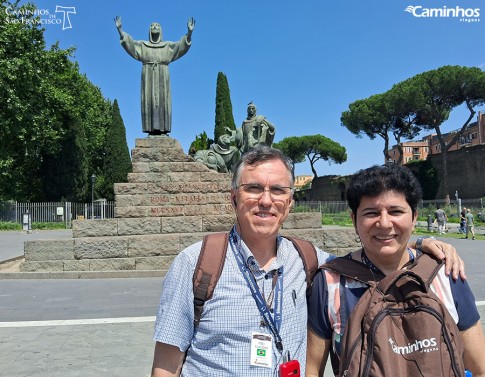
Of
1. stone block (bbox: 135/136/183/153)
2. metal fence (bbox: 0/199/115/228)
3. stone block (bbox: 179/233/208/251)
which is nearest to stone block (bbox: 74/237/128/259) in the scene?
stone block (bbox: 179/233/208/251)

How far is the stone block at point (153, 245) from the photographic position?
28.2 ft

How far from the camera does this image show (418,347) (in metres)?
1.31

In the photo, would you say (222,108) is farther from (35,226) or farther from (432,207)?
(432,207)

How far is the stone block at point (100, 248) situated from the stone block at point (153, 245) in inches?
6.1

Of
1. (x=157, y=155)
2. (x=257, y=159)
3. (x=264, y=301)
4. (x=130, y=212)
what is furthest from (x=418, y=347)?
(x=157, y=155)

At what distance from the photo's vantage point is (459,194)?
38281 millimetres

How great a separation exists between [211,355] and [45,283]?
714 centimetres

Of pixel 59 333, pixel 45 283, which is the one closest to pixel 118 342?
pixel 59 333

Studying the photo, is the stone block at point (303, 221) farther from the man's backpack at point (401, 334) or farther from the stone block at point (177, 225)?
the man's backpack at point (401, 334)

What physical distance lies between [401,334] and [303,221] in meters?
8.53

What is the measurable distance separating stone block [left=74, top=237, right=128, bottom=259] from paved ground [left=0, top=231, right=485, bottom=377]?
610mm

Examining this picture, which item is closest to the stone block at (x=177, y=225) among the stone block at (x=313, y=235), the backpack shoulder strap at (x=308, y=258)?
the stone block at (x=313, y=235)

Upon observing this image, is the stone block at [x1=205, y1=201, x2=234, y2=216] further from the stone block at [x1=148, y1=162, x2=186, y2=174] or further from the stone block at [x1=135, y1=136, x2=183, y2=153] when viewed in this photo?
the stone block at [x1=135, y1=136, x2=183, y2=153]

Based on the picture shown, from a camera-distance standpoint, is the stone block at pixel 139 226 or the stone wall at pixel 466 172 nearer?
the stone block at pixel 139 226
